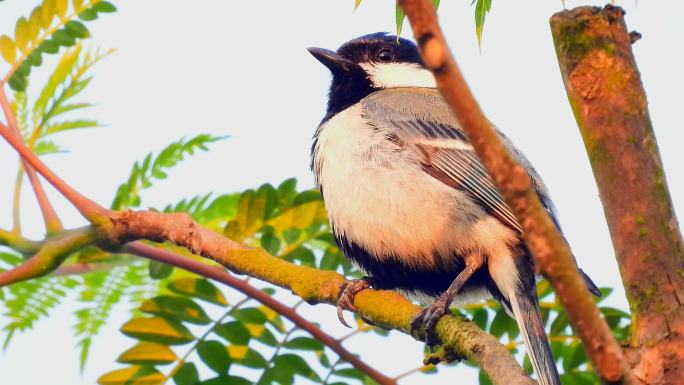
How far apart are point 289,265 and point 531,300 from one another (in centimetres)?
104

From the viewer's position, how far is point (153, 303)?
3.78 metres

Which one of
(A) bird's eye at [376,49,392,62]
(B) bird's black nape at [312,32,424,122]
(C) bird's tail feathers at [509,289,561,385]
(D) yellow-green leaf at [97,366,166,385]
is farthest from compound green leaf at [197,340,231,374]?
(A) bird's eye at [376,49,392,62]

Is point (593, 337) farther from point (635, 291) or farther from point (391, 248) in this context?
point (391, 248)

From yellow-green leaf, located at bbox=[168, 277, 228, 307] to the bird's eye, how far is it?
2169mm

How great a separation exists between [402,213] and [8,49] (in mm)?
1918

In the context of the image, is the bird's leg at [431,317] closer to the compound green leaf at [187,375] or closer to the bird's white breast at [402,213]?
the bird's white breast at [402,213]

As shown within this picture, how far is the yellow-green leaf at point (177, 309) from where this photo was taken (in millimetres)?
3754

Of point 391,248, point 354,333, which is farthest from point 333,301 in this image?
point 391,248

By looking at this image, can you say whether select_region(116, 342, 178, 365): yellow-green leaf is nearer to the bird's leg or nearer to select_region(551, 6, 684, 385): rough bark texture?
the bird's leg

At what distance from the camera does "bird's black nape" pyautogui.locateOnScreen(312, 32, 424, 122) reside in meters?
5.29

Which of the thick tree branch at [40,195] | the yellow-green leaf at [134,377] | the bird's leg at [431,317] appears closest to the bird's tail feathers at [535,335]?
the bird's leg at [431,317]

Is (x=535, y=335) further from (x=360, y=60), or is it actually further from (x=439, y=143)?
(x=360, y=60)

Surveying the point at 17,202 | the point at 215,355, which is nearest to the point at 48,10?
the point at 17,202

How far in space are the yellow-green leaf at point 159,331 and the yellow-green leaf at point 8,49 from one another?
137 cm
